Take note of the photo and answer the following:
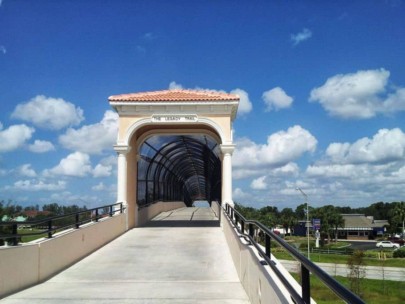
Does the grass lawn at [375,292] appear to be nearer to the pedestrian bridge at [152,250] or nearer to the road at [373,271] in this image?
the road at [373,271]

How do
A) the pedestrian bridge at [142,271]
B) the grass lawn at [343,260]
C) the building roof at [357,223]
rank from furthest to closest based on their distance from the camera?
the building roof at [357,223], the grass lawn at [343,260], the pedestrian bridge at [142,271]

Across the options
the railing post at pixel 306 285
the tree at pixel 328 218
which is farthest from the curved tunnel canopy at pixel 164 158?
the tree at pixel 328 218

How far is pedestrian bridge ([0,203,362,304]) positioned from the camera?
6410 mm

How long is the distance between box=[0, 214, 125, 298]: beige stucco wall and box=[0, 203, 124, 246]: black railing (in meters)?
0.18

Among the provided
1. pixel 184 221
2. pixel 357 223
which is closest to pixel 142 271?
pixel 184 221

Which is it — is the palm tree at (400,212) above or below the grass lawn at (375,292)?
above

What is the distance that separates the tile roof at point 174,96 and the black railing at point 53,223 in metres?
4.22

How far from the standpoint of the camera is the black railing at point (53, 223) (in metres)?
8.34

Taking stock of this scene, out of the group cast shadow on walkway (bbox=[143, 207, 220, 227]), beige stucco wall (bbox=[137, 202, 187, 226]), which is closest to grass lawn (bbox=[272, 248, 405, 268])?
beige stucco wall (bbox=[137, 202, 187, 226])

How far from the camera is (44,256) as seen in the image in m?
9.56

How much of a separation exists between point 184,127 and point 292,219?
9233 centimetres

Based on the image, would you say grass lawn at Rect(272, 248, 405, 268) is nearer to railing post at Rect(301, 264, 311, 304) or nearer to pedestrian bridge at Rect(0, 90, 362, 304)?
pedestrian bridge at Rect(0, 90, 362, 304)

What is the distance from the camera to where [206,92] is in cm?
1947

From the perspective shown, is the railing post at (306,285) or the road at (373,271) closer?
the railing post at (306,285)
